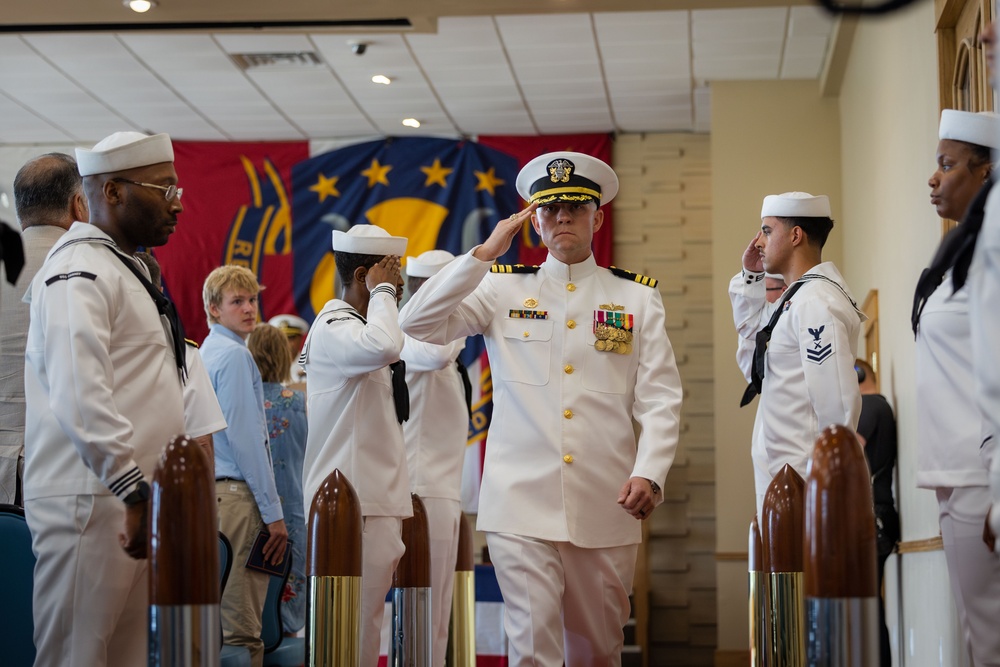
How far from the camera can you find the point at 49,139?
1012cm

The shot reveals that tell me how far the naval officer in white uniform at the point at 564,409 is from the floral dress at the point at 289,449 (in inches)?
78.2

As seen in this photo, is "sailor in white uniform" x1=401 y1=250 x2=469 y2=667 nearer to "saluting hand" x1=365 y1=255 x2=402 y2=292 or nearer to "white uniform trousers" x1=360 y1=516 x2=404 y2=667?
"saluting hand" x1=365 y1=255 x2=402 y2=292

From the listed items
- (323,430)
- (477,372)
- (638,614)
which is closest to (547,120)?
(477,372)

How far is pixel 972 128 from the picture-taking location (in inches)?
124

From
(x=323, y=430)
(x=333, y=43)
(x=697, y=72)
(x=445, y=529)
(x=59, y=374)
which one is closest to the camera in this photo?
(x=59, y=374)

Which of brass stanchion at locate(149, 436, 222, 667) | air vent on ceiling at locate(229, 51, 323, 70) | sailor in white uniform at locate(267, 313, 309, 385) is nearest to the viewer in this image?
brass stanchion at locate(149, 436, 222, 667)

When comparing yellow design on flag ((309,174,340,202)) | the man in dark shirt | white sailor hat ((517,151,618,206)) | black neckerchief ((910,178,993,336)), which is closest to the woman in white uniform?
black neckerchief ((910,178,993,336))

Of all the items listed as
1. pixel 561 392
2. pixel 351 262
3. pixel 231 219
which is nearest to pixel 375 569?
pixel 561 392

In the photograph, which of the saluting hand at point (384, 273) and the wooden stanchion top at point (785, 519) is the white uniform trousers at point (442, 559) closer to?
the saluting hand at point (384, 273)

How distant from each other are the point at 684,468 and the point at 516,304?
19.4 feet

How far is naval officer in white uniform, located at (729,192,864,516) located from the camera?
3.85 meters

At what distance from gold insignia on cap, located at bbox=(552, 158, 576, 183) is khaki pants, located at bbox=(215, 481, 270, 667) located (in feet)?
5.86

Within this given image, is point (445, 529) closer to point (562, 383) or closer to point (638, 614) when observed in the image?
point (562, 383)

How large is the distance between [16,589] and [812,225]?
3.00 meters
